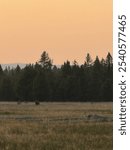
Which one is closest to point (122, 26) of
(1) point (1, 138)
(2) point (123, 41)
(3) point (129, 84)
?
(2) point (123, 41)

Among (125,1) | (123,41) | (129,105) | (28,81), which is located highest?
(28,81)

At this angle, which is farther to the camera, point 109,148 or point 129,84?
point 109,148

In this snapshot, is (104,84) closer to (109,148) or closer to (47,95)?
(47,95)

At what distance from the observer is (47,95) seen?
120 metres

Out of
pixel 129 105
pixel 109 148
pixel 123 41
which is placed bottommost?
pixel 109 148

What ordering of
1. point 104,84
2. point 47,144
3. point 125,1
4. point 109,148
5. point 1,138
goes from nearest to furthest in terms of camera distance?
point 125,1 < point 109,148 < point 47,144 < point 1,138 < point 104,84

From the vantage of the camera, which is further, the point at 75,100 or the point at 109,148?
the point at 75,100

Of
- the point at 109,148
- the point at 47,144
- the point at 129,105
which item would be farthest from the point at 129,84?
the point at 47,144

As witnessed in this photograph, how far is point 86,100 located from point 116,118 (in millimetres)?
119709

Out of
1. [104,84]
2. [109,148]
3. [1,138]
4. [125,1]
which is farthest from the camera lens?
[104,84]

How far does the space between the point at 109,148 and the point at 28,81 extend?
355 feet

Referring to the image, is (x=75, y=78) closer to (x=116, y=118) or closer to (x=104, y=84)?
(x=104, y=84)

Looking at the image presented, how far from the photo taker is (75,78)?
412ft

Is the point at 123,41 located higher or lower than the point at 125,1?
lower
